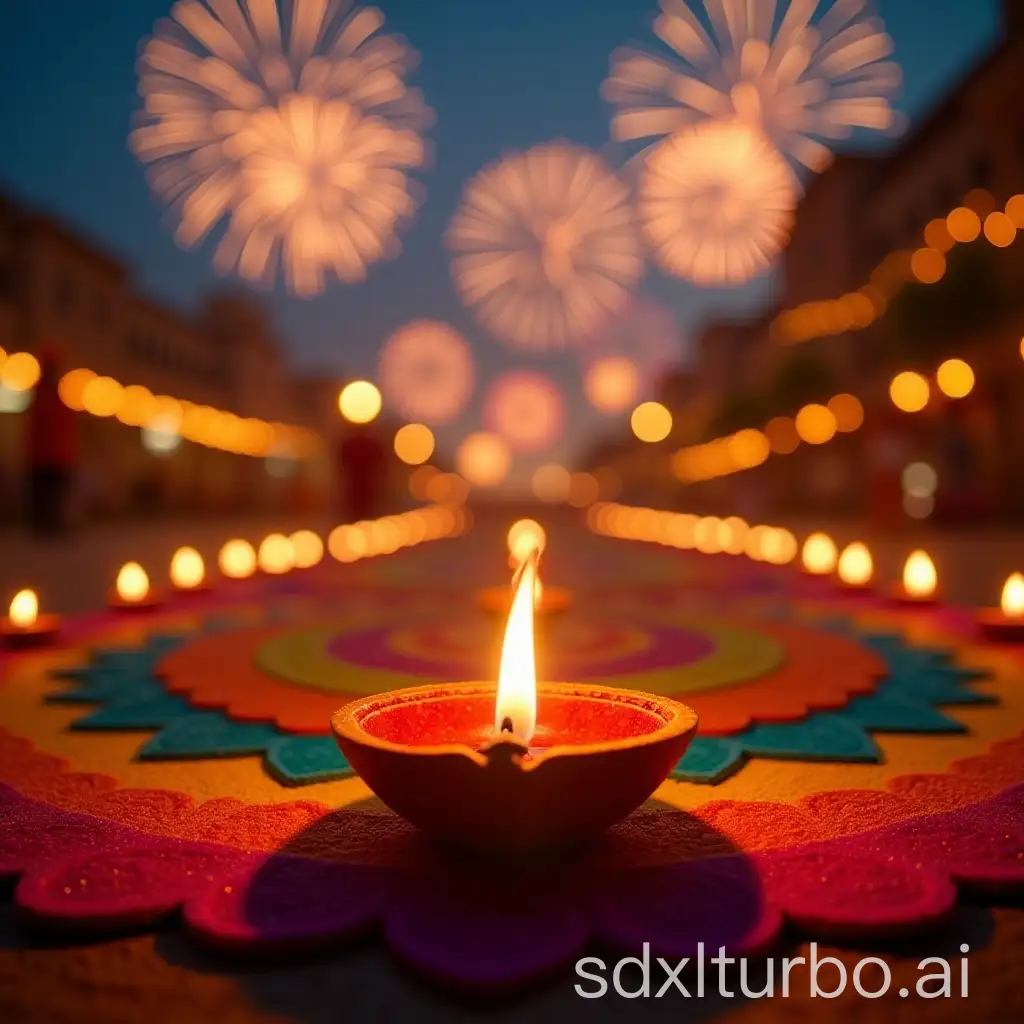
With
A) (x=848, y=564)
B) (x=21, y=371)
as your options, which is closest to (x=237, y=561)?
(x=848, y=564)

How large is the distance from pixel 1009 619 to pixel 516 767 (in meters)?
4.38

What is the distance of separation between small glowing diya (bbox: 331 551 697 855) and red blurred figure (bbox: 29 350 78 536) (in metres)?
13.6

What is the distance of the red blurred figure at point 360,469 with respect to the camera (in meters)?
14.2

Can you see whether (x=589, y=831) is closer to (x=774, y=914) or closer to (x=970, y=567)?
(x=774, y=914)

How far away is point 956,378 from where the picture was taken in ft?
37.2

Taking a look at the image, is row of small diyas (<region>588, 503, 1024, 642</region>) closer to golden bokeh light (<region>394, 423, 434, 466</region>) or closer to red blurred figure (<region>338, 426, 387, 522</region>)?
red blurred figure (<region>338, 426, 387, 522</region>)

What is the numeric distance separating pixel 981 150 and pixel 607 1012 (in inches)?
1107

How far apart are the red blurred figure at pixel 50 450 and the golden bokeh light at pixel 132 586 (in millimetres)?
8675

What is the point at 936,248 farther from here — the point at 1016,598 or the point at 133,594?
the point at 133,594

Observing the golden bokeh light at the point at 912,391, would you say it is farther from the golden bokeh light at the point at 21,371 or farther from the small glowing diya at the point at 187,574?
the golden bokeh light at the point at 21,371

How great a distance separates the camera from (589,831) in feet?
6.26

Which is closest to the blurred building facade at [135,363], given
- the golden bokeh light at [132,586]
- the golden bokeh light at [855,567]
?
the golden bokeh light at [132,586]

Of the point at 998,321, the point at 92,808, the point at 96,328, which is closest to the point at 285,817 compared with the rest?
the point at 92,808

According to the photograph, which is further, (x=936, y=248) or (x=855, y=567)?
(x=936, y=248)
